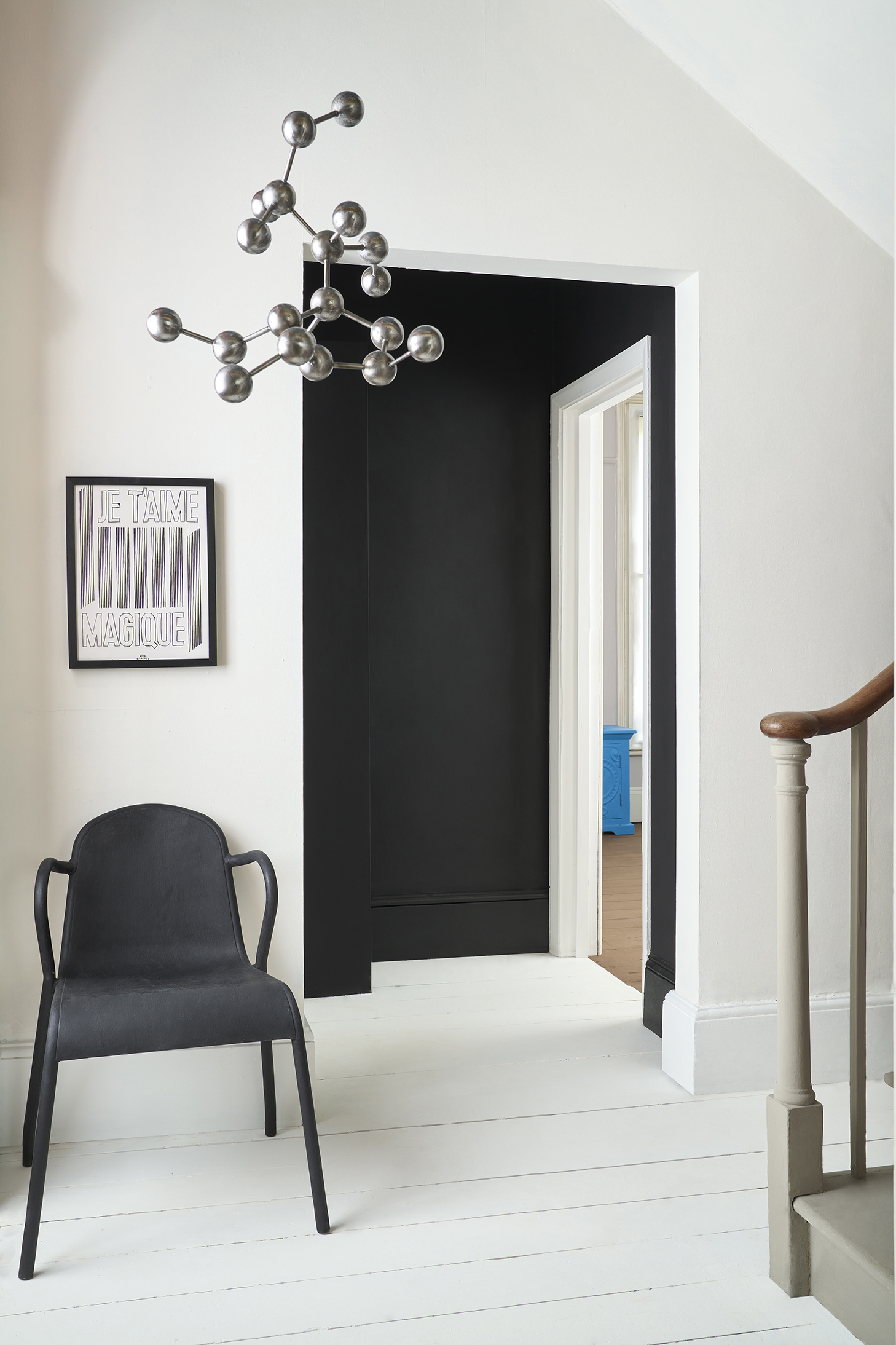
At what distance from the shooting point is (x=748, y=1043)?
9.77ft

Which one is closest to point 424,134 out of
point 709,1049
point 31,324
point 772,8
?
point 772,8

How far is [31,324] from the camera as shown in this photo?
257 cm

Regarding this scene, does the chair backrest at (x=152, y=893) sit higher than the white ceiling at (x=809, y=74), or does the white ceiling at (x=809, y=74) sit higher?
the white ceiling at (x=809, y=74)

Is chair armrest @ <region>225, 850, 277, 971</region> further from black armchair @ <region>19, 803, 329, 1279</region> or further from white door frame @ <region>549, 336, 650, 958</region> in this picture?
white door frame @ <region>549, 336, 650, 958</region>

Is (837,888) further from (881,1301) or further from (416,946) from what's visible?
(416,946)

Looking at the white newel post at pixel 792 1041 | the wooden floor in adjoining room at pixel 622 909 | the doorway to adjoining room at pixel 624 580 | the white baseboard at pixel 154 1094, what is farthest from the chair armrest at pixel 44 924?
the doorway to adjoining room at pixel 624 580

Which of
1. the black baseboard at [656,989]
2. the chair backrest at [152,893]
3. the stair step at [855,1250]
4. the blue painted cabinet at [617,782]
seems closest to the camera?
the stair step at [855,1250]

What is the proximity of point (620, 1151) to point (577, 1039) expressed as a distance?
766mm

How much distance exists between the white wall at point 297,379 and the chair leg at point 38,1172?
1.85 ft

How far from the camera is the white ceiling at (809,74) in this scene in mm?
2617

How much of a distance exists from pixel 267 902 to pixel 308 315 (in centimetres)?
137

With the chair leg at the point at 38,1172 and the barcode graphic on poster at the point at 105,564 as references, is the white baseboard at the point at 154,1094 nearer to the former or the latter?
the chair leg at the point at 38,1172

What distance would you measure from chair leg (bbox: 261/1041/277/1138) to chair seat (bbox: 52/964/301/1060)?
1.48 feet

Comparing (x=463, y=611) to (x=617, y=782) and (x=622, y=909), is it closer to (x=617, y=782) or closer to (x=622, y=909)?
(x=622, y=909)
